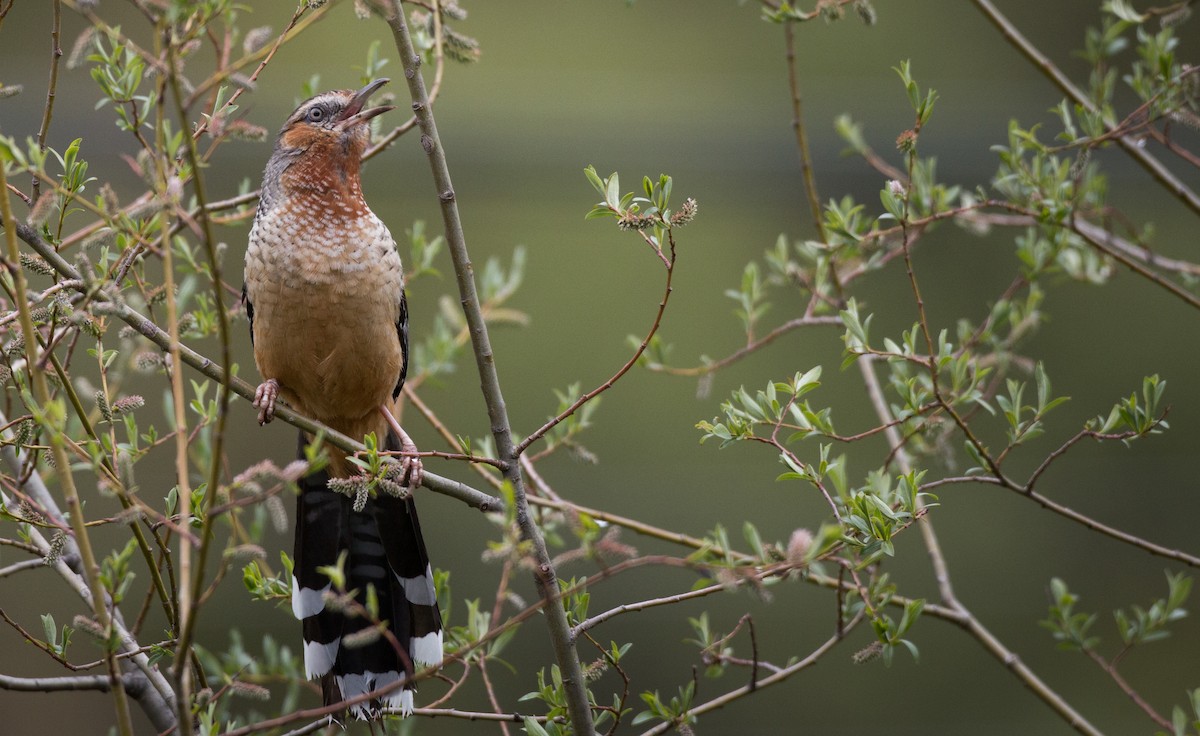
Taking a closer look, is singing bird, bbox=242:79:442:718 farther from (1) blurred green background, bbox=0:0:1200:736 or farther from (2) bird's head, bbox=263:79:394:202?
(1) blurred green background, bbox=0:0:1200:736

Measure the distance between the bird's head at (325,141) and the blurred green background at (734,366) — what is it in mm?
4331

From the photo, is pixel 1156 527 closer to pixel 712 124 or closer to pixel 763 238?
pixel 763 238

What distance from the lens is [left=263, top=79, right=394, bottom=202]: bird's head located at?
3.14 metres

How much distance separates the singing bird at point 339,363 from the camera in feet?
9.29

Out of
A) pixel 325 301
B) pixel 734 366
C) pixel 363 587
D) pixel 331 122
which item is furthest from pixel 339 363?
pixel 734 366

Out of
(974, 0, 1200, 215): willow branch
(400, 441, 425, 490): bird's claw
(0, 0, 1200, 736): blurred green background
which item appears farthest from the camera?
(0, 0, 1200, 736): blurred green background

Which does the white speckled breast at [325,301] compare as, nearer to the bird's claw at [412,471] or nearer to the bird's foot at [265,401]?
the bird's foot at [265,401]

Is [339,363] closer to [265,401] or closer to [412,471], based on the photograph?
[265,401]

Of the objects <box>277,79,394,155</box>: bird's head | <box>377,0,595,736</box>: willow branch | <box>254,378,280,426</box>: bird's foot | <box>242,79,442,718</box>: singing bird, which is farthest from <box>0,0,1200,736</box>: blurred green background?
<box>377,0,595,736</box>: willow branch

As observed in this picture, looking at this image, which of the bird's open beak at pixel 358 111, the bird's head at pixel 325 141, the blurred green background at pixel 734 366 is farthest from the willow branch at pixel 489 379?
the blurred green background at pixel 734 366

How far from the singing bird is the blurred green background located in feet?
14.6

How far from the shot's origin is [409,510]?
2.94 metres

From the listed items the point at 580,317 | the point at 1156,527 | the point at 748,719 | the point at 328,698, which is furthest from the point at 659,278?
the point at 328,698

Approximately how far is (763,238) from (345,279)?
629cm
